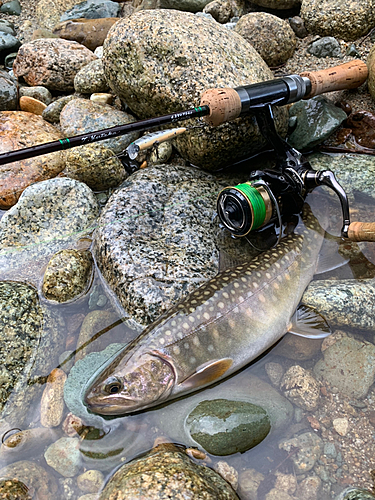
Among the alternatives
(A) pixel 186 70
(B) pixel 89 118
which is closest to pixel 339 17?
(A) pixel 186 70

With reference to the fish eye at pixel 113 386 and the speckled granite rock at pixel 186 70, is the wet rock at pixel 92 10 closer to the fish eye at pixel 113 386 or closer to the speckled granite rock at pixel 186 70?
the speckled granite rock at pixel 186 70

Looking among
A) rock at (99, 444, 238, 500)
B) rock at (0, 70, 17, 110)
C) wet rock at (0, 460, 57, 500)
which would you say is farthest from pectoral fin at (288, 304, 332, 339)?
rock at (0, 70, 17, 110)

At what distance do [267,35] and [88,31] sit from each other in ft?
→ 12.6

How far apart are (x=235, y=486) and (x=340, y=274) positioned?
7.79 ft

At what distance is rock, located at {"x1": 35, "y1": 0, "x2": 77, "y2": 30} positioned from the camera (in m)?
9.58

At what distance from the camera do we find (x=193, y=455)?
306cm

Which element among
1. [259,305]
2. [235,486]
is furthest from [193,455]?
[259,305]

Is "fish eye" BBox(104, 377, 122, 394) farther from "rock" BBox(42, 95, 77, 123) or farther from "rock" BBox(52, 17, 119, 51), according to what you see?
"rock" BBox(52, 17, 119, 51)

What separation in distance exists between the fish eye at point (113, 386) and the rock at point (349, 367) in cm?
177

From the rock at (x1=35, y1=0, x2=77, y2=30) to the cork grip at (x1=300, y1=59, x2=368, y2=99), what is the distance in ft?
24.5

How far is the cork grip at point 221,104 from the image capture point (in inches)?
156

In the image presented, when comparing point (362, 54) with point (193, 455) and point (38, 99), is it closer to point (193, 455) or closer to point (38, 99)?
point (38, 99)

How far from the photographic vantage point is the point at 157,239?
169 inches

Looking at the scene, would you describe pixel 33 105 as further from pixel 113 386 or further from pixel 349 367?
pixel 349 367
